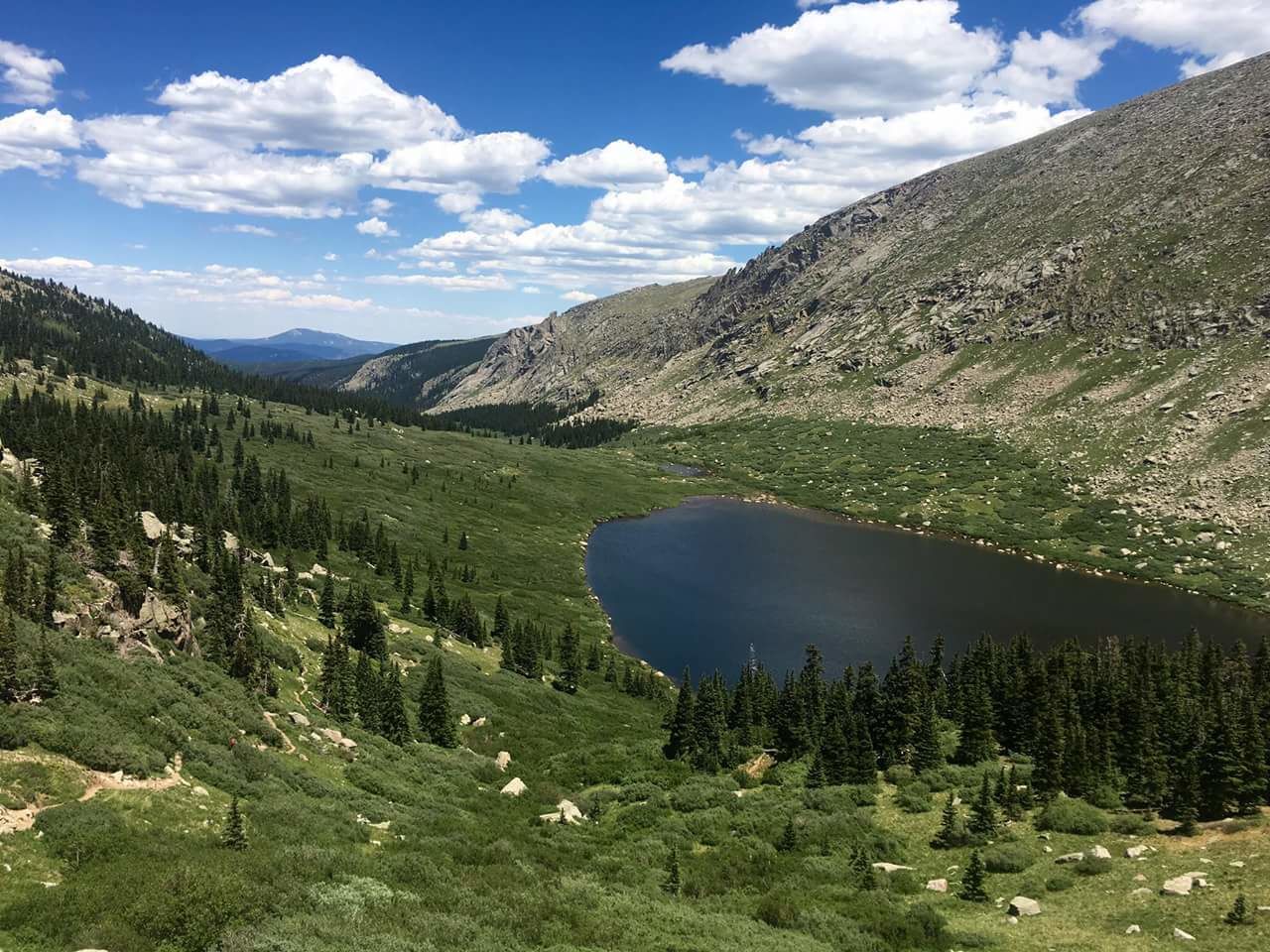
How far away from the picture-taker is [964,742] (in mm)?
52438

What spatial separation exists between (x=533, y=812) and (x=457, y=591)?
74578mm

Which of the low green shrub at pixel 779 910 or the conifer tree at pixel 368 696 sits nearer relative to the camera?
the low green shrub at pixel 779 910

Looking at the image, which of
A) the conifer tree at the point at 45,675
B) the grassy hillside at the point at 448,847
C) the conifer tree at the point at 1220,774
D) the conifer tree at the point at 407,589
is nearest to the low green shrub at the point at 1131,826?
the grassy hillside at the point at 448,847

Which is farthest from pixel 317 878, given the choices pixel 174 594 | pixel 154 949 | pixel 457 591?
pixel 457 591

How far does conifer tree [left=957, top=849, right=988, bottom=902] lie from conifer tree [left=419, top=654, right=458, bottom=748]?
35.6 metres

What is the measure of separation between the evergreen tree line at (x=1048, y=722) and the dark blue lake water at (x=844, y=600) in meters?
24.9

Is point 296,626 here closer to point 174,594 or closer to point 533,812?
point 174,594

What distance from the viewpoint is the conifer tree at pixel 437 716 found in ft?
174

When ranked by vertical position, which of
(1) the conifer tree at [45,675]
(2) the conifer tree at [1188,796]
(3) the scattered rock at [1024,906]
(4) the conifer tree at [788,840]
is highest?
(1) the conifer tree at [45,675]

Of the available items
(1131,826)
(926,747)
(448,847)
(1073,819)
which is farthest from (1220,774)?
(448,847)

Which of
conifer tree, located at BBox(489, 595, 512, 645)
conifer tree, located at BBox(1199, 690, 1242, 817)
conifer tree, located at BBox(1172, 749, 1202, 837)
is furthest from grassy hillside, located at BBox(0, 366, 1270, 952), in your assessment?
conifer tree, located at BBox(489, 595, 512, 645)

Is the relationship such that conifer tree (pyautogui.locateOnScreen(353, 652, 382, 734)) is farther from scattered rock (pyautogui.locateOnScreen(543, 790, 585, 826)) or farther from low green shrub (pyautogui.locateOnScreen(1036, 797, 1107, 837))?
low green shrub (pyautogui.locateOnScreen(1036, 797, 1107, 837))

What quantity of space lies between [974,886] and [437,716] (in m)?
37.6

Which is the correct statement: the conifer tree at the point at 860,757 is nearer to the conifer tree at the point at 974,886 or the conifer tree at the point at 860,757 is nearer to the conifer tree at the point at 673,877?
the conifer tree at the point at 974,886
